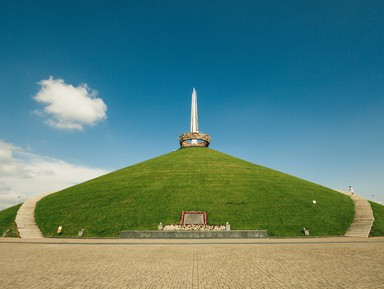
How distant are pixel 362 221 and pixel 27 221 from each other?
49.9 meters

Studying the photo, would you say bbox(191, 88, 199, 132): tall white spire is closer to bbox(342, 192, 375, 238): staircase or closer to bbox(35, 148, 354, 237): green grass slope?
bbox(35, 148, 354, 237): green grass slope

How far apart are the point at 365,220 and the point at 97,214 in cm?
3995

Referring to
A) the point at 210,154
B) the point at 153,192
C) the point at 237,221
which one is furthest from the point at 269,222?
the point at 210,154

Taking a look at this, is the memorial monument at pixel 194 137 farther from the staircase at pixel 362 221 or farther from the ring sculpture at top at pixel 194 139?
the staircase at pixel 362 221

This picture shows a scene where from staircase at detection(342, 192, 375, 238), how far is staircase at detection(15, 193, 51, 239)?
41.5 m

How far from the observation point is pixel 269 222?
105 ft

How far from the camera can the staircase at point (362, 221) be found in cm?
3033

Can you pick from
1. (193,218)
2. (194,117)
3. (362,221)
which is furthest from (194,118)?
(362,221)

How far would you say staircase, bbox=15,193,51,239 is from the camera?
3080 centimetres

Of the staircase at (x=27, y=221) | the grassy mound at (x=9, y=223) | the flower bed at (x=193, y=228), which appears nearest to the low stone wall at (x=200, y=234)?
the flower bed at (x=193, y=228)

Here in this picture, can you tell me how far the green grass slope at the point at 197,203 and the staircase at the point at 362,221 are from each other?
882 mm

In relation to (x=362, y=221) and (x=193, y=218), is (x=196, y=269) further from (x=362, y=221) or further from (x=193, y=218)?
(x=362, y=221)

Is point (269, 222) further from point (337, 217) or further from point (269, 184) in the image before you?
point (269, 184)

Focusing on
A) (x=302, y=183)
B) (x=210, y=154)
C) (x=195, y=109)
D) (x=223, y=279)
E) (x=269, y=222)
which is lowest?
(x=223, y=279)
